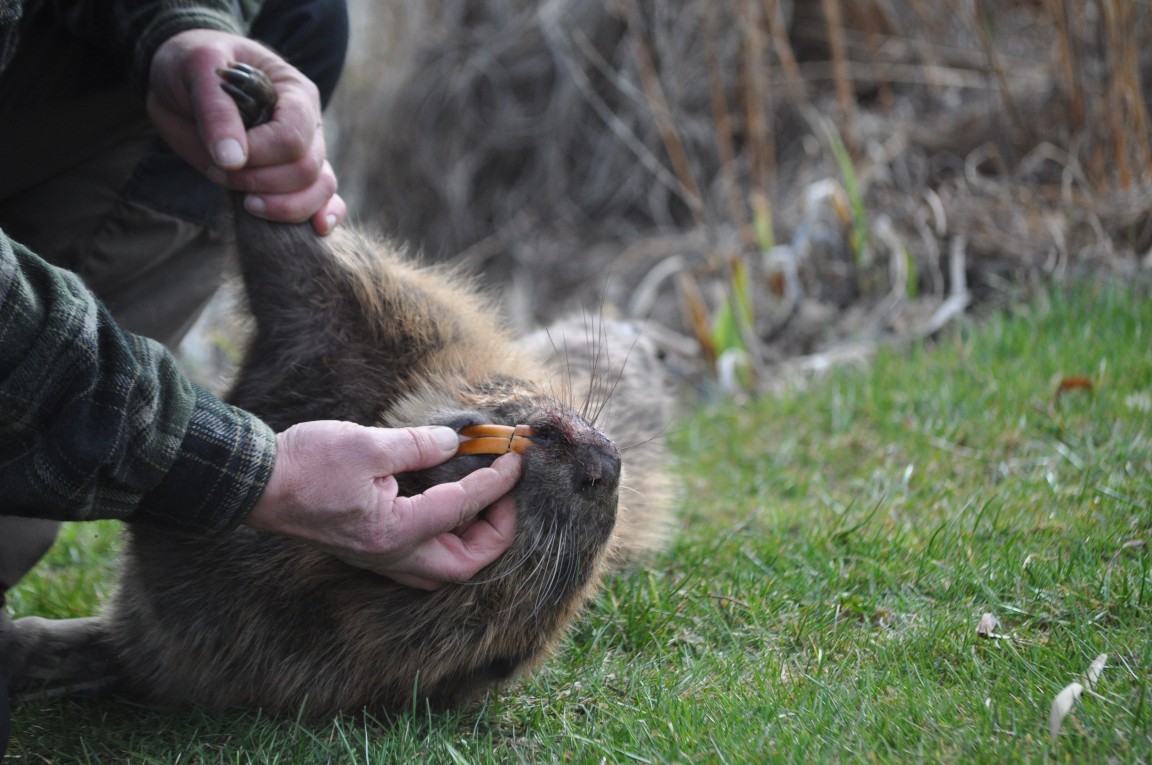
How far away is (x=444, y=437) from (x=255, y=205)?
111 centimetres

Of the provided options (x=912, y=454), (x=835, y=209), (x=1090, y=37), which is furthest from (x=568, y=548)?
(x=1090, y=37)

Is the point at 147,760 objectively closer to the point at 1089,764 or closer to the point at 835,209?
the point at 1089,764

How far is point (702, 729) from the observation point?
95.0 inches

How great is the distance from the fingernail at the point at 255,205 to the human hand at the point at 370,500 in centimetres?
106

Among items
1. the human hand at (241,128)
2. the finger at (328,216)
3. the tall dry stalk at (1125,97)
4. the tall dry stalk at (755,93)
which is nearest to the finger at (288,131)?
the human hand at (241,128)

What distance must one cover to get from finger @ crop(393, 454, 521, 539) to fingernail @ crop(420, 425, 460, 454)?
80mm

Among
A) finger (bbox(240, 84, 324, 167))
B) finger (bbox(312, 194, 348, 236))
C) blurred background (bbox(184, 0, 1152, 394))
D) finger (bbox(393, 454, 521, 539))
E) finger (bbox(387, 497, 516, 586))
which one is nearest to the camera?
finger (bbox(393, 454, 521, 539))

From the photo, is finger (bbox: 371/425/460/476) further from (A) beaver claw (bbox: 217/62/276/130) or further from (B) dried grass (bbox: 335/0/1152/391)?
(B) dried grass (bbox: 335/0/1152/391)

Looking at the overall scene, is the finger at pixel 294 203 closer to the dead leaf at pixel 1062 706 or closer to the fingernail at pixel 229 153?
the fingernail at pixel 229 153

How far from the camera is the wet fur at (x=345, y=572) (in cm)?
274

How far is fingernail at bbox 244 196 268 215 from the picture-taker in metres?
3.13

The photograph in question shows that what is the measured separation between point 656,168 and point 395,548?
3.99 meters

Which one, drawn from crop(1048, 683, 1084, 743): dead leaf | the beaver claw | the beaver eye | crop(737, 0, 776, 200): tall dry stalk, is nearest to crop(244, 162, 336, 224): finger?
the beaver claw

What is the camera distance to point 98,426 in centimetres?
208
